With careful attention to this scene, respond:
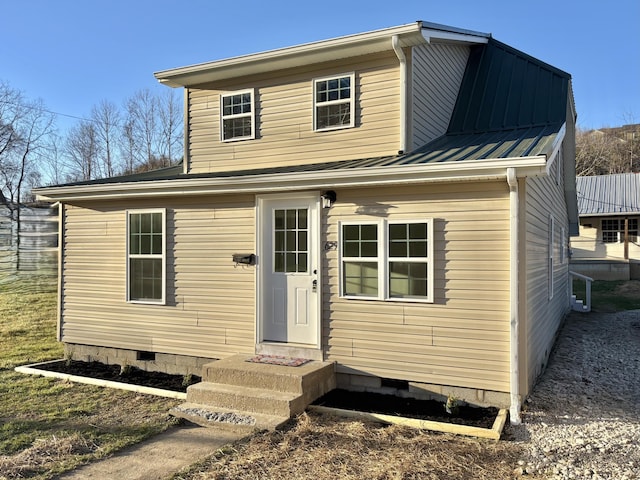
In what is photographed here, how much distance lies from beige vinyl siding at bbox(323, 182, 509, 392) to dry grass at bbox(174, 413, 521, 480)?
104 centimetres

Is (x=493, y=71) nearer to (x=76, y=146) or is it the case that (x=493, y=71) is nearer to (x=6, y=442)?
(x=6, y=442)

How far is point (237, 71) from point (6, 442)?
19.3 feet

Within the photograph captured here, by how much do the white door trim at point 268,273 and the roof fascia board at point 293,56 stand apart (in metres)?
2.17

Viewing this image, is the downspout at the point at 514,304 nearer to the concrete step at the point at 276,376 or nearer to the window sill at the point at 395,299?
the window sill at the point at 395,299

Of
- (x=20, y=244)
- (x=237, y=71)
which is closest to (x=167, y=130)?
(x=20, y=244)

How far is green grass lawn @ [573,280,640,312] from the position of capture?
592 inches

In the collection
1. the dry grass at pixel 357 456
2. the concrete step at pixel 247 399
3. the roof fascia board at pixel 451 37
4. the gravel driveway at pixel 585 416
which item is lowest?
the dry grass at pixel 357 456

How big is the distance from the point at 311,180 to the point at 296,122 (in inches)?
70.2

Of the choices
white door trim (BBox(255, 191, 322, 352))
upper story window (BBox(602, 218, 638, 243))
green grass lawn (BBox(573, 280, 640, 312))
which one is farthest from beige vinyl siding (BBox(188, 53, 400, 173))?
upper story window (BBox(602, 218, 638, 243))

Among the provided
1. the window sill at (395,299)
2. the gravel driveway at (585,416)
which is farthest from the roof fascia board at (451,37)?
the gravel driveway at (585,416)

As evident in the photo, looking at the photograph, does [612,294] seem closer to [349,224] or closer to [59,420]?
[349,224]

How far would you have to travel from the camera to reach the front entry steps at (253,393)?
5.51 m

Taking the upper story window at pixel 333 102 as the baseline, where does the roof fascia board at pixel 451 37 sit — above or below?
above

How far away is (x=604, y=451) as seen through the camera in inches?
181
